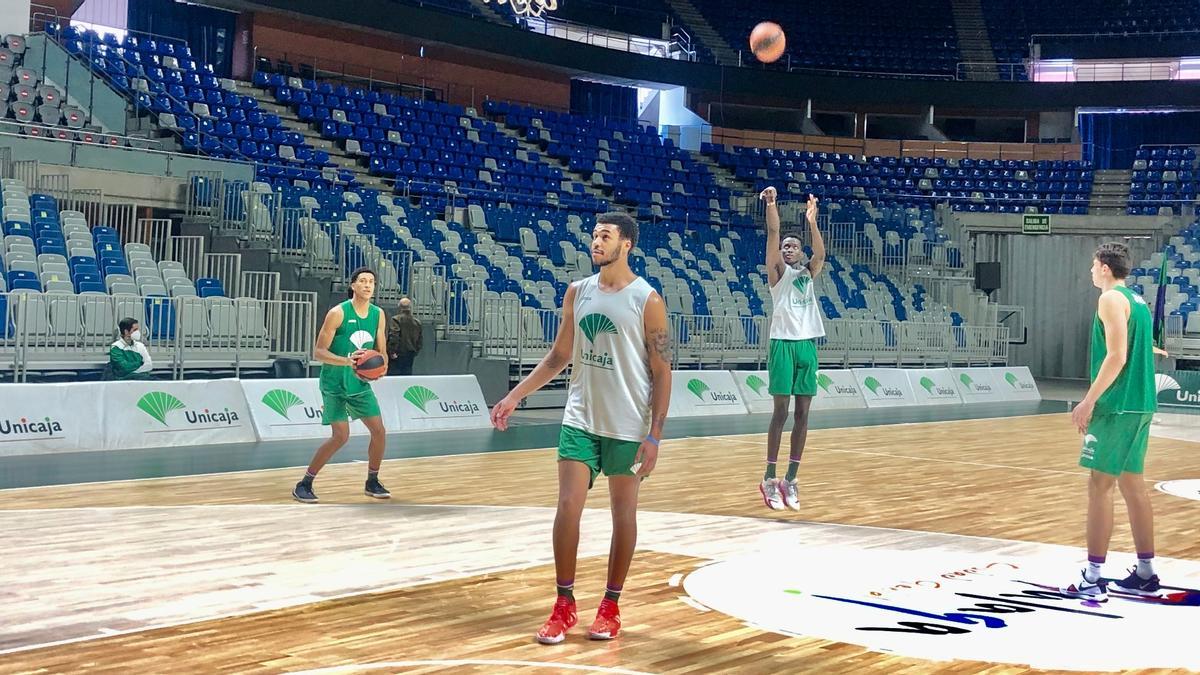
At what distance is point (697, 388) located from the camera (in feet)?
64.5

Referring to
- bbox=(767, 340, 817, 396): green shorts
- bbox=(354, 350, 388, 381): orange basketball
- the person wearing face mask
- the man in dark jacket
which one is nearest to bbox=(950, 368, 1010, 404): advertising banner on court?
the man in dark jacket

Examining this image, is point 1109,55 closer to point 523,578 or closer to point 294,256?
point 294,256

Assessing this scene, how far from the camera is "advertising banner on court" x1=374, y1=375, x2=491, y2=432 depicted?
50.9 ft

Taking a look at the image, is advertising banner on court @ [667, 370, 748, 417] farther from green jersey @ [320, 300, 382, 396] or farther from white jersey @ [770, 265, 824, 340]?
green jersey @ [320, 300, 382, 396]

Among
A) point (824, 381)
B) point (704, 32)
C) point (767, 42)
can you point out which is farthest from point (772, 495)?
point (704, 32)

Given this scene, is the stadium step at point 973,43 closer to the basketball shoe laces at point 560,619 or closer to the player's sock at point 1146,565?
the player's sock at point 1146,565

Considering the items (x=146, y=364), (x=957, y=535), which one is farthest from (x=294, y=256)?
(x=957, y=535)

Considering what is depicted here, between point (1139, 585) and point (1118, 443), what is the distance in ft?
2.58

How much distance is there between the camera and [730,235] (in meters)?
30.2

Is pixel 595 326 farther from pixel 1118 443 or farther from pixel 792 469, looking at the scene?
pixel 792 469

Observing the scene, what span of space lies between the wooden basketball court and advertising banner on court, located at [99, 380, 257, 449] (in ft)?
7.68

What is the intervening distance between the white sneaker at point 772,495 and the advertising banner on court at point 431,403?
6.61 metres

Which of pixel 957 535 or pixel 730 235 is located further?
pixel 730 235

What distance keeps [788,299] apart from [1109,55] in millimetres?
31817
